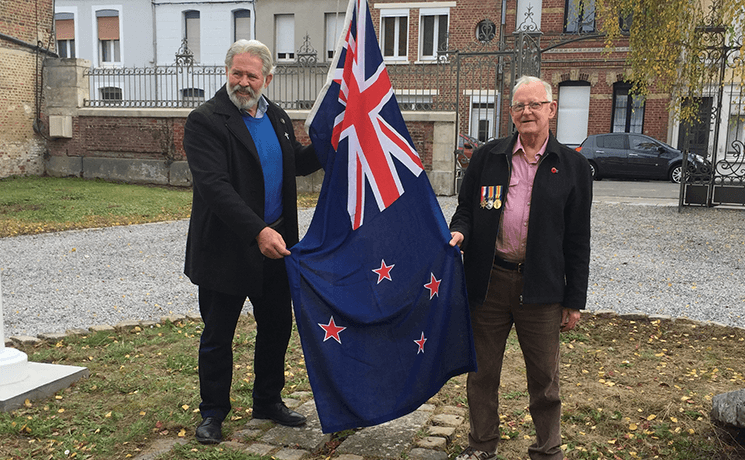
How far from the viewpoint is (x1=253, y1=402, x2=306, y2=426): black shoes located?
402 centimetres

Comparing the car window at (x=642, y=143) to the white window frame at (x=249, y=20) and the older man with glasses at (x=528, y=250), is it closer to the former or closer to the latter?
the white window frame at (x=249, y=20)

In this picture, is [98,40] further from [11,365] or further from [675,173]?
[11,365]

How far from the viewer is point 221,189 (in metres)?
3.57

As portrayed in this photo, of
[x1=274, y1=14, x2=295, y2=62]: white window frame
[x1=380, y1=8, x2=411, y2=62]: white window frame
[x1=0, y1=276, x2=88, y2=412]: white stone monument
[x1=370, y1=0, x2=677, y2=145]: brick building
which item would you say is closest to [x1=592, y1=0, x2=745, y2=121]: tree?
[x1=0, y1=276, x2=88, y2=412]: white stone monument

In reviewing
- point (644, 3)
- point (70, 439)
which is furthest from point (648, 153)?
point (70, 439)

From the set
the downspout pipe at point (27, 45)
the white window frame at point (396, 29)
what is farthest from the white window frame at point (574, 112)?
the downspout pipe at point (27, 45)

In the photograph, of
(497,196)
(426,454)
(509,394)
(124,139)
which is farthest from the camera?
(124,139)

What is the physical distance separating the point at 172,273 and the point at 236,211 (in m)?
5.42

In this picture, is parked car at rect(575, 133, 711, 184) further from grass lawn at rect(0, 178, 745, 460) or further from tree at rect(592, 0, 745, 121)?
grass lawn at rect(0, 178, 745, 460)

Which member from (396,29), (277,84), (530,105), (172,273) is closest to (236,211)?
(530,105)

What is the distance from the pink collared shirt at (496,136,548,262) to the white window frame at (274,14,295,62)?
2838 cm

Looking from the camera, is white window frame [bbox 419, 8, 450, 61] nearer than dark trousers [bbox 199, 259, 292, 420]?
No

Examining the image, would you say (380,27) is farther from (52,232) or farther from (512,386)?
(512,386)

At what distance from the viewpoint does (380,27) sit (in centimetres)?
2867
